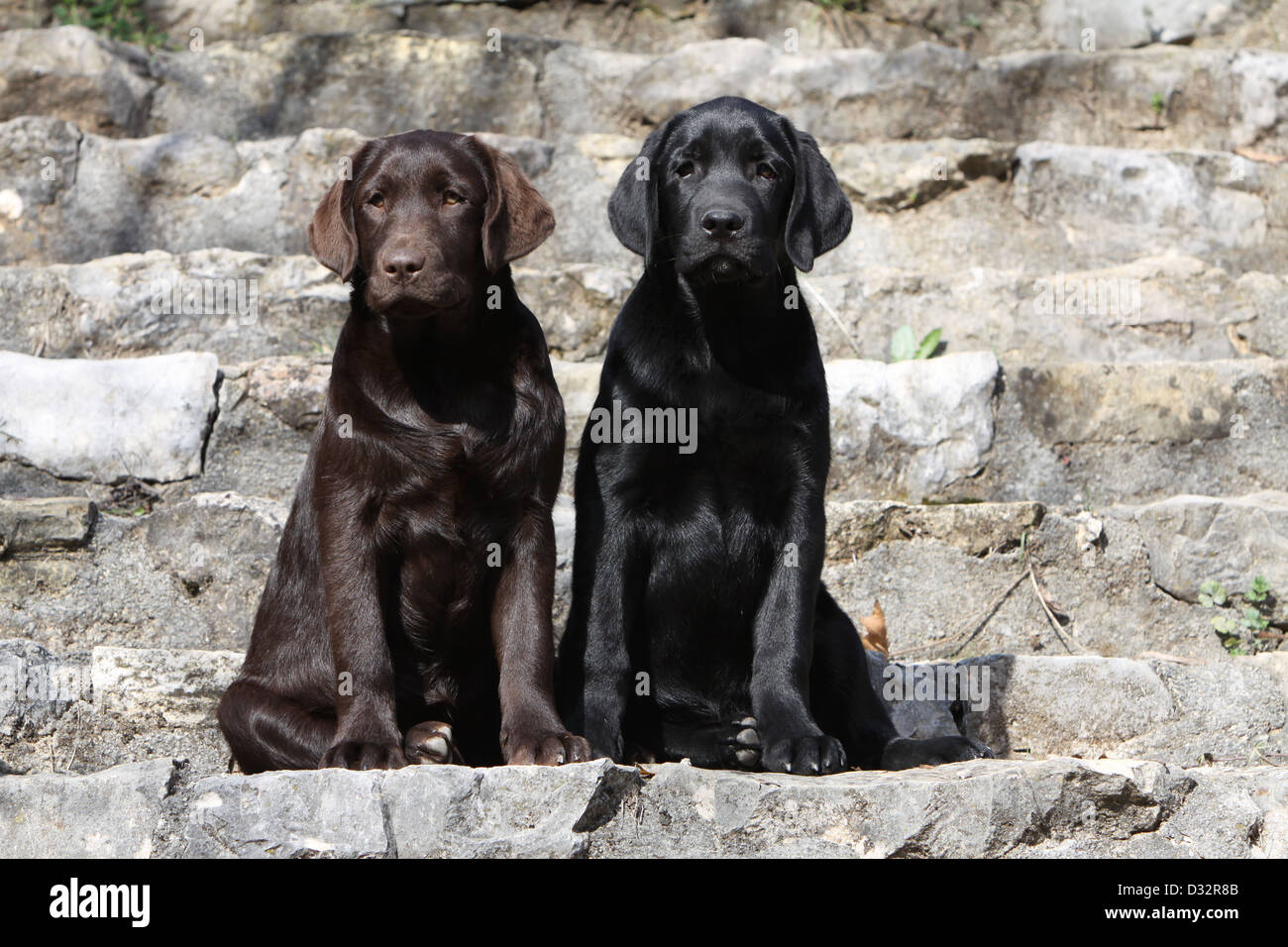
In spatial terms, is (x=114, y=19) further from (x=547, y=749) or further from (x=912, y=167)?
(x=547, y=749)

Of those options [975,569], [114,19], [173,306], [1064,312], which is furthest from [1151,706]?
[114,19]

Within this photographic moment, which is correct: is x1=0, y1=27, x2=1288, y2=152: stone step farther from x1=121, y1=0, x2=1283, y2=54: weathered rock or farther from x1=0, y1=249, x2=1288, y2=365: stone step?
x1=0, y1=249, x2=1288, y2=365: stone step

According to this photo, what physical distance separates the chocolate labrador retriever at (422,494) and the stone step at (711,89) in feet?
9.36

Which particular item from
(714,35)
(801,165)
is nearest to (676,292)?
(801,165)

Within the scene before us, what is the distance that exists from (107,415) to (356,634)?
1.76m

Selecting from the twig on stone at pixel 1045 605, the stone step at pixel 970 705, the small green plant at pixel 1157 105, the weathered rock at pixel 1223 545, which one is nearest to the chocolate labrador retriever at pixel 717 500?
the stone step at pixel 970 705

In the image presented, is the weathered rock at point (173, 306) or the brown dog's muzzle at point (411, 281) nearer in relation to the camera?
the brown dog's muzzle at point (411, 281)

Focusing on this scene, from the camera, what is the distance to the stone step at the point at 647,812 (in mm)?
2908

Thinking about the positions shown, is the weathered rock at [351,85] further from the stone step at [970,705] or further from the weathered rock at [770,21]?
the stone step at [970,705]

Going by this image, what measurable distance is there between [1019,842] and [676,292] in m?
1.78

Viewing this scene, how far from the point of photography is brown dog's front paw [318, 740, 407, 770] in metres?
3.27

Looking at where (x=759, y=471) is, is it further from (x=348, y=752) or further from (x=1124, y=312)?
(x=1124, y=312)

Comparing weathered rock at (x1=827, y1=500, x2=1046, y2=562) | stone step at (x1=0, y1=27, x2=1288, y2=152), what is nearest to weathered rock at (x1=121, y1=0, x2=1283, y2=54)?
stone step at (x1=0, y1=27, x2=1288, y2=152)

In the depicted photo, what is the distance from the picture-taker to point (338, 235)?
3.75 m
